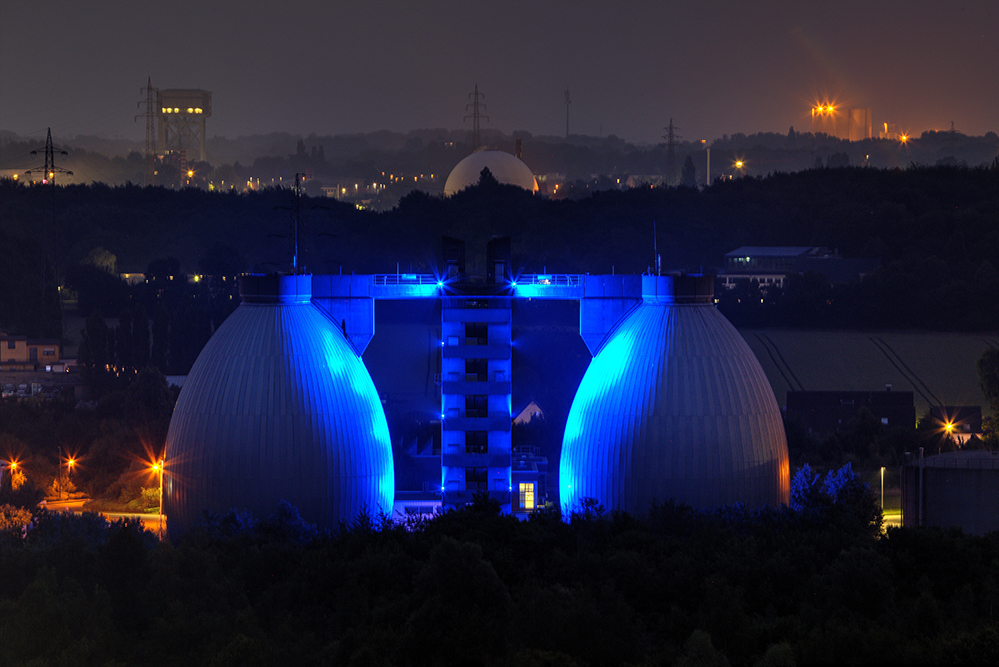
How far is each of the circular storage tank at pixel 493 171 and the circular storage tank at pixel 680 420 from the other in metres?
61.2

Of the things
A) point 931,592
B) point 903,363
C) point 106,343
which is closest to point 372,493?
point 931,592

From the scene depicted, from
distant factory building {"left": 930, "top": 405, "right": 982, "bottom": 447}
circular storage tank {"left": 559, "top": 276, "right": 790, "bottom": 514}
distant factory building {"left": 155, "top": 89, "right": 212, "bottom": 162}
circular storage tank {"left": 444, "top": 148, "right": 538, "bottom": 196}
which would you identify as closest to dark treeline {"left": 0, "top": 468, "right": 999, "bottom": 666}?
circular storage tank {"left": 559, "top": 276, "right": 790, "bottom": 514}

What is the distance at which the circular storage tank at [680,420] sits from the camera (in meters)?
30.2

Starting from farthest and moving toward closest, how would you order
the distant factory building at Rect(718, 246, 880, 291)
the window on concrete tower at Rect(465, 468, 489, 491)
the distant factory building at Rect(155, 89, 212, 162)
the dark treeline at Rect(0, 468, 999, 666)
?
1. the distant factory building at Rect(155, 89, 212, 162)
2. the distant factory building at Rect(718, 246, 880, 291)
3. the window on concrete tower at Rect(465, 468, 489, 491)
4. the dark treeline at Rect(0, 468, 999, 666)

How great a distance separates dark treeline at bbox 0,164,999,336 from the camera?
77.2m

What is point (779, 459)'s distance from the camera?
31281 millimetres

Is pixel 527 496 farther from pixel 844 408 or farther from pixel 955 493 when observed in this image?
pixel 844 408

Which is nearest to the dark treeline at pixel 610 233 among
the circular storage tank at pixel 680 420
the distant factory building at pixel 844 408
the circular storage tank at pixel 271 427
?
the distant factory building at pixel 844 408

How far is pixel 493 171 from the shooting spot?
92.8 m

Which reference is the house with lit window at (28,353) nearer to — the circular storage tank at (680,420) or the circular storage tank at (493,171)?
the circular storage tank at (493,171)

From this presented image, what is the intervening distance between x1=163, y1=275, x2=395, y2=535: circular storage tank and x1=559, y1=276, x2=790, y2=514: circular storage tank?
5849mm

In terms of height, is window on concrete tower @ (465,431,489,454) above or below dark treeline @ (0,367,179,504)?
above

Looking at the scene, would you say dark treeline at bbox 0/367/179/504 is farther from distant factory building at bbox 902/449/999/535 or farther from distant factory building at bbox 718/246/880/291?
distant factory building at bbox 718/246/880/291

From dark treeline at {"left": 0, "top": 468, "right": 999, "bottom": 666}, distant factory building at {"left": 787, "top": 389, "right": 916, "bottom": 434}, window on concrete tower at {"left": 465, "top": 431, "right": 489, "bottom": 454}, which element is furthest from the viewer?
distant factory building at {"left": 787, "top": 389, "right": 916, "bottom": 434}
